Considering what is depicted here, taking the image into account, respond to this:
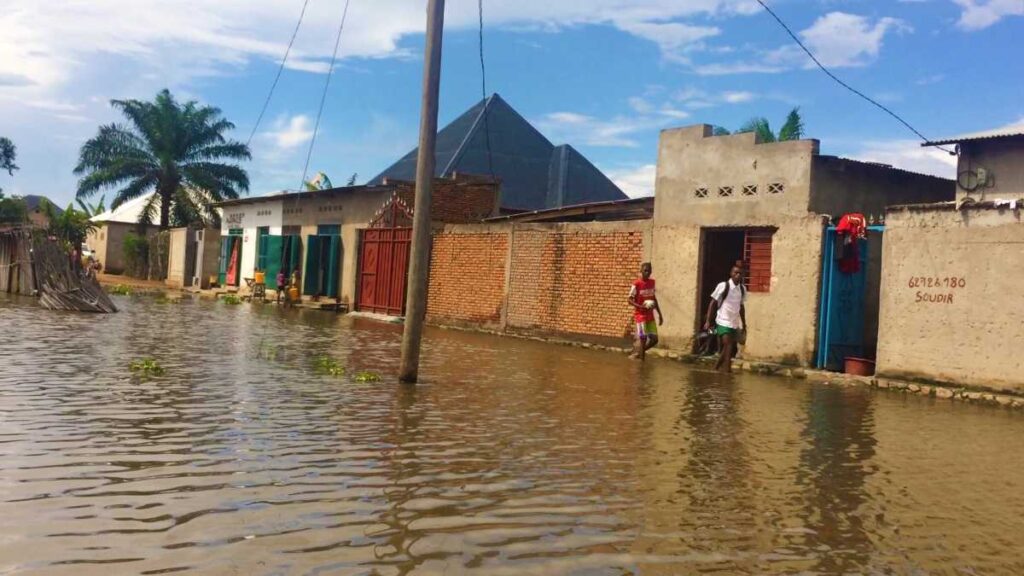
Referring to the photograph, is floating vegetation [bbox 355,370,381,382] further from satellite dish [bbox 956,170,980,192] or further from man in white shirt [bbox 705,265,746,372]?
satellite dish [bbox 956,170,980,192]

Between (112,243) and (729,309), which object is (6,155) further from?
(729,309)

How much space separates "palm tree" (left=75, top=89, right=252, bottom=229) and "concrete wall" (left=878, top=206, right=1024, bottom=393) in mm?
37622

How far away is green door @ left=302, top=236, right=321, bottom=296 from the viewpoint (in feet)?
92.0

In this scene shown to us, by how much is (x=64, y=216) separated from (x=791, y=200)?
4393cm

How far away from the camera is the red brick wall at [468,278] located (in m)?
19.5

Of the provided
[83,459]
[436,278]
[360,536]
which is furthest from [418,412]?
[436,278]

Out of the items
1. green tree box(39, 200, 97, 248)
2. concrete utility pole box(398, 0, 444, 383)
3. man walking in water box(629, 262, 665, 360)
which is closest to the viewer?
concrete utility pole box(398, 0, 444, 383)

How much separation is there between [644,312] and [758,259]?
2.11 metres

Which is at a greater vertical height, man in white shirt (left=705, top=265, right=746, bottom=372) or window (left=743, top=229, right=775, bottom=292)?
window (left=743, top=229, right=775, bottom=292)

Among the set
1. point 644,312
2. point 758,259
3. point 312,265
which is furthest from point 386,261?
point 758,259

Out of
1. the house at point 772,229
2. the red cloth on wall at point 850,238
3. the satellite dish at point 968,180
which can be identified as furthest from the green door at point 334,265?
the satellite dish at point 968,180

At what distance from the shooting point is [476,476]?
5500 mm

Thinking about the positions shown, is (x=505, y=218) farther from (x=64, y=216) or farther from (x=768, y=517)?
(x=64, y=216)

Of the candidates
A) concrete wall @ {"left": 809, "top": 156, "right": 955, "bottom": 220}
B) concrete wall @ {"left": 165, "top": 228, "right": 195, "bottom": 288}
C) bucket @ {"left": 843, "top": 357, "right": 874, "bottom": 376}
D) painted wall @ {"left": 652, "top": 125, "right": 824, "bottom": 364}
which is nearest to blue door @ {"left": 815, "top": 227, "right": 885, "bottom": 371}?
painted wall @ {"left": 652, "top": 125, "right": 824, "bottom": 364}
